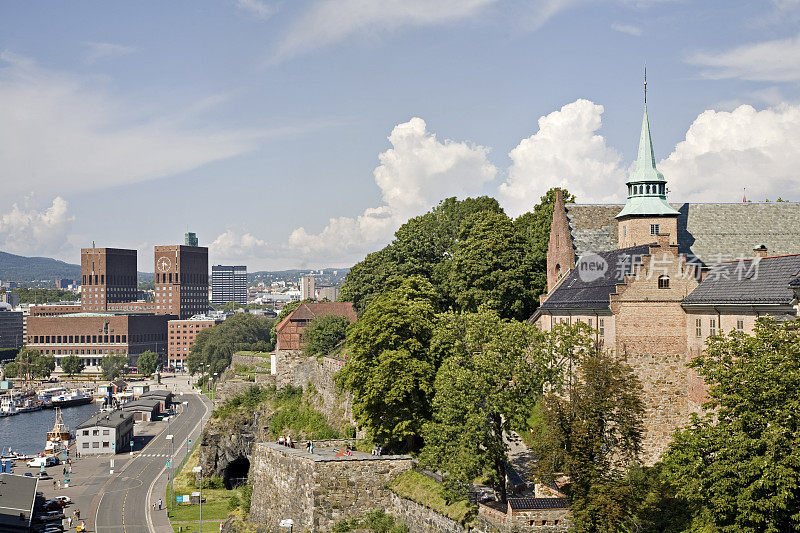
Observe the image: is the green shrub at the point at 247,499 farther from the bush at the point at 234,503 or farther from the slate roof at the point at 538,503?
the slate roof at the point at 538,503

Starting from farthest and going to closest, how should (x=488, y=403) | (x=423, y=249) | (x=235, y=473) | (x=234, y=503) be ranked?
(x=235, y=473), (x=423, y=249), (x=234, y=503), (x=488, y=403)

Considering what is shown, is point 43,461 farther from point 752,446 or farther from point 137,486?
point 752,446

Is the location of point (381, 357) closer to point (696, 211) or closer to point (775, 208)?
point (696, 211)

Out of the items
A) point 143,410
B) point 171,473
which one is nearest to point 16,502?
point 171,473

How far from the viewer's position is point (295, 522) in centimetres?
5881

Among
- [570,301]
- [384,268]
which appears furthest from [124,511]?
[570,301]

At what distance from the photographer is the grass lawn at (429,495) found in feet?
149

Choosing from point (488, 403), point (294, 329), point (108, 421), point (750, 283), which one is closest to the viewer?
point (488, 403)

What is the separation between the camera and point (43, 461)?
438 feet

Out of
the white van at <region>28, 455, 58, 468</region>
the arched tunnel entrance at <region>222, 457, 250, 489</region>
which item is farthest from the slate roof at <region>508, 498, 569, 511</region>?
the white van at <region>28, 455, 58, 468</region>

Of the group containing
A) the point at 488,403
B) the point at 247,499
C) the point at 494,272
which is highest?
the point at 494,272

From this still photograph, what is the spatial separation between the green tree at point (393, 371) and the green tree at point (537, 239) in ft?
52.7

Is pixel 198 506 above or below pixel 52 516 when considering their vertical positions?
above

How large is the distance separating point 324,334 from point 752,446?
68009mm
